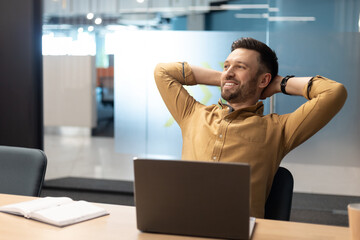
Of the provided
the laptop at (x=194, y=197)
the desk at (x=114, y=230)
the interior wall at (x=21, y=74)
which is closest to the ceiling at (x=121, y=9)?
the interior wall at (x=21, y=74)

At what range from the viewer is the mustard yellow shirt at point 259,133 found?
2223mm

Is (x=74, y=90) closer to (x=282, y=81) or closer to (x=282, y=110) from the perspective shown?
(x=282, y=110)

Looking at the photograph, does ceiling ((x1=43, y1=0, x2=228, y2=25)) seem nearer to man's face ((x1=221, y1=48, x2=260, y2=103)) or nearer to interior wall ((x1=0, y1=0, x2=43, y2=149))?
interior wall ((x1=0, y1=0, x2=43, y2=149))

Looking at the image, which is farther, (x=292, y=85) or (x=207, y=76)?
(x=207, y=76)

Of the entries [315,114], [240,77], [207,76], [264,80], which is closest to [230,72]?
[240,77]

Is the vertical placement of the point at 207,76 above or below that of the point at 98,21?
below

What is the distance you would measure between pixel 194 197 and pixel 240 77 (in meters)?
1.09

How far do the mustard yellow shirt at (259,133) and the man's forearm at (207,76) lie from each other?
0.94 feet

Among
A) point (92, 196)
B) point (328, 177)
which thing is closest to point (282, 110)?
point (328, 177)

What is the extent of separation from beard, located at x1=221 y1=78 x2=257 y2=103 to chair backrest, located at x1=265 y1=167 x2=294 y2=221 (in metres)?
0.47

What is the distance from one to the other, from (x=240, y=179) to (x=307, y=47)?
10.9ft

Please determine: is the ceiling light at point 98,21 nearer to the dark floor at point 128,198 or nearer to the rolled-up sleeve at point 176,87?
the dark floor at point 128,198

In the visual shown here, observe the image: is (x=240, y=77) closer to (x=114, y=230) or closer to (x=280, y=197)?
(x=280, y=197)

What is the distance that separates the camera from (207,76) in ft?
8.93
